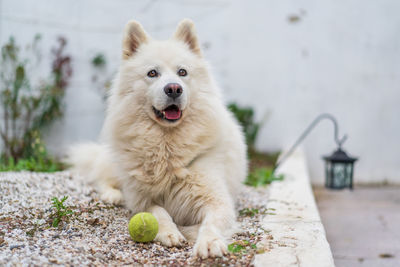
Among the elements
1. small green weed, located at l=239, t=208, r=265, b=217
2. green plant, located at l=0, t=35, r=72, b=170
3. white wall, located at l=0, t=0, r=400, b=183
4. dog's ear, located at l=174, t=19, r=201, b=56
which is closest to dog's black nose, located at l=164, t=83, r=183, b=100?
dog's ear, located at l=174, t=19, r=201, b=56

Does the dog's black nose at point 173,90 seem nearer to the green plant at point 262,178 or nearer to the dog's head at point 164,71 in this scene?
the dog's head at point 164,71

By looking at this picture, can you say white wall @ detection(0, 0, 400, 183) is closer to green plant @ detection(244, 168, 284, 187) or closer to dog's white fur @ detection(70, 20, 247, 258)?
green plant @ detection(244, 168, 284, 187)

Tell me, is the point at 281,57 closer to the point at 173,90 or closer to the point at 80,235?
the point at 173,90

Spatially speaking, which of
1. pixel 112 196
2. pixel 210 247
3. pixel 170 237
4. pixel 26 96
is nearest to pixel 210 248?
pixel 210 247

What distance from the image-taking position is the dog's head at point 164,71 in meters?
2.43

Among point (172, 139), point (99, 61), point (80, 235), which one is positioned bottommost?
point (80, 235)

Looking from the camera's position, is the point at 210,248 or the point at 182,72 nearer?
the point at 210,248

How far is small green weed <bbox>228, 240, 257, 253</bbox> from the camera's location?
1.91 metres

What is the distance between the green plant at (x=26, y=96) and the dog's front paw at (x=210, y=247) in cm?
413

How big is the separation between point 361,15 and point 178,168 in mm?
5516

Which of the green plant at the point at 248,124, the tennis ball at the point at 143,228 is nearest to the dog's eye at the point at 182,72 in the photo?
the tennis ball at the point at 143,228

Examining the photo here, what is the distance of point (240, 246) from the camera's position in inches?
77.3

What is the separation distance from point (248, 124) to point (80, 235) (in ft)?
15.7

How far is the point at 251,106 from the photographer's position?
6848 mm
